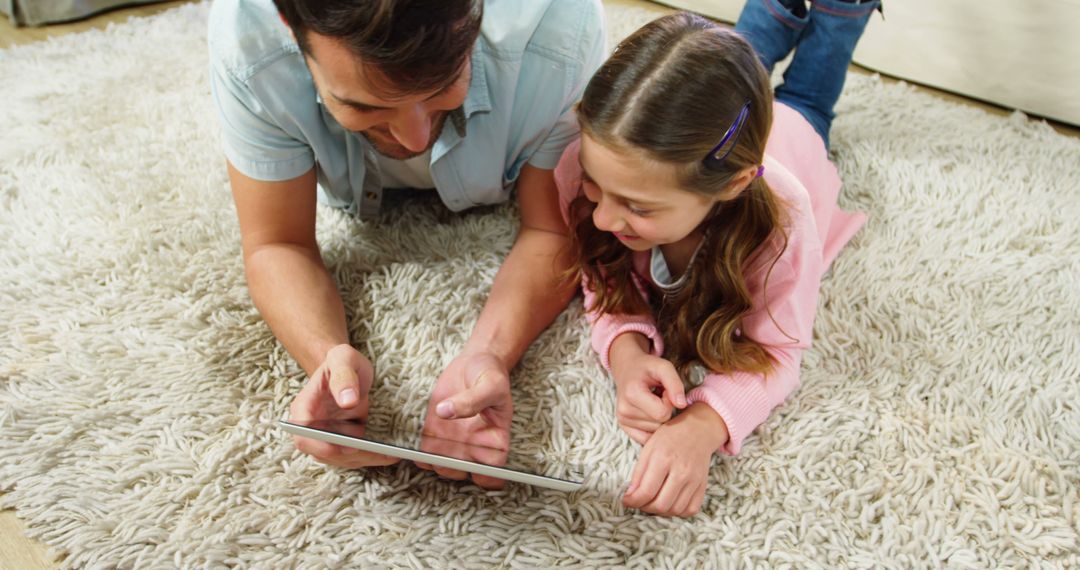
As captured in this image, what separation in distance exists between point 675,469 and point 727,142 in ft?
1.04

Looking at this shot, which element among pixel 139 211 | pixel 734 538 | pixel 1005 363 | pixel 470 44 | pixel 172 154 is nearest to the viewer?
pixel 470 44

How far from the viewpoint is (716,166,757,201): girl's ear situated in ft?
2.40

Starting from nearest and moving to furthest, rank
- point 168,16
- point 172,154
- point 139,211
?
point 139,211
point 172,154
point 168,16

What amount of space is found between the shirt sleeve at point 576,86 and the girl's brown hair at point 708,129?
0.13 meters

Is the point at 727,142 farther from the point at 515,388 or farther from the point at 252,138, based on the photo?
the point at 252,138

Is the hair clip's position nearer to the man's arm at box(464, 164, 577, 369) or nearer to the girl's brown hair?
the girl's brown hair

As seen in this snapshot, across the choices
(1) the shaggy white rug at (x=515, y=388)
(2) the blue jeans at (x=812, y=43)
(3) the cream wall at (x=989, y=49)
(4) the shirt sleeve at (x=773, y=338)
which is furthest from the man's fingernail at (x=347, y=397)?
(3) the cream wall at (x=989, y=49)

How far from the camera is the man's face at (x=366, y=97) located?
61 centimetres

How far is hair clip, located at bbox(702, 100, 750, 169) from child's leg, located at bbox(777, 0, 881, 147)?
1.73 ft

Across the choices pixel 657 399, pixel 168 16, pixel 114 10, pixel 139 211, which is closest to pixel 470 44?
pixel 657 399

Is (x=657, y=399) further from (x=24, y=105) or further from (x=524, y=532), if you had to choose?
(x=24, y=105)

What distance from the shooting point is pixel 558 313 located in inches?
38.3

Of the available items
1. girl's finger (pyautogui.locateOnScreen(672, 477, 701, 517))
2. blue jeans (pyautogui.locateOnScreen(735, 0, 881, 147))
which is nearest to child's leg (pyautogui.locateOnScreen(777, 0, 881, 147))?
blue jeans (pyautogui.locateOnScreen(735, 0, 881, 147))

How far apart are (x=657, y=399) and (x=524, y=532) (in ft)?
0.62
